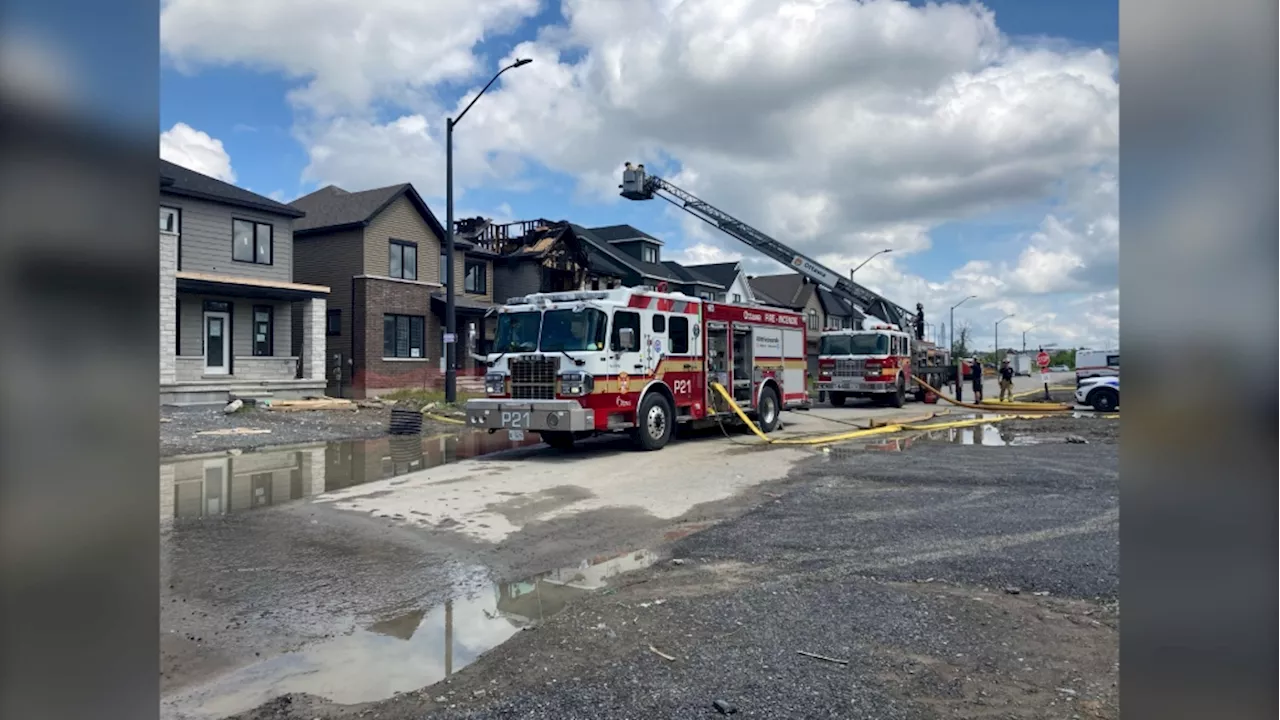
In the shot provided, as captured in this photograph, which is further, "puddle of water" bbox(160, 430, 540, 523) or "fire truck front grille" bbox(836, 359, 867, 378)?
"fire truck front grille" bbox(836, 359, 867, 378)

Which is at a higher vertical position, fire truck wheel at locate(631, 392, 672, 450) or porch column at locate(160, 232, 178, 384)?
porch column at locate(160, 232, 178, 384)

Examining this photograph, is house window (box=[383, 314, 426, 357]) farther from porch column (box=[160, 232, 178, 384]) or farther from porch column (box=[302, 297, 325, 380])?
porch column (box=[160, 232, 178, 384])

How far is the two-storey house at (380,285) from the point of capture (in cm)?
2748

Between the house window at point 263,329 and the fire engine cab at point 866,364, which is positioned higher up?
the house window at point 263,329

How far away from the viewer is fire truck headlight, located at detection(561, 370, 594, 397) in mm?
12273

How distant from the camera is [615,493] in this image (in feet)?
33.0

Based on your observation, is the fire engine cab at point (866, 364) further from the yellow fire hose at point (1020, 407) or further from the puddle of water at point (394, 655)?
the puddle of water at point (394, 655)

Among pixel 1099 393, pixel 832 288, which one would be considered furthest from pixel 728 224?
pixel 1099 393

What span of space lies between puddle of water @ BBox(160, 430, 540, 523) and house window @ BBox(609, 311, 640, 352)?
131 inches

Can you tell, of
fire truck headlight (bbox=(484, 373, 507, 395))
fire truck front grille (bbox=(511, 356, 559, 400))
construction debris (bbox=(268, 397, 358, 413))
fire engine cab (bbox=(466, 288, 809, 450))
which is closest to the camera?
fire engine cab (bbox=(466, 288, 809, 450))

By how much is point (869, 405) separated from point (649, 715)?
26.5 metres

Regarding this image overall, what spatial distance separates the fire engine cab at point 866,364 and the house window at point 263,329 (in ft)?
59.4

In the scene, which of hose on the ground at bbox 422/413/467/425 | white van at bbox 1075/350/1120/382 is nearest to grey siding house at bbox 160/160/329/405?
hose on the ground at bbox 422/413/467/425

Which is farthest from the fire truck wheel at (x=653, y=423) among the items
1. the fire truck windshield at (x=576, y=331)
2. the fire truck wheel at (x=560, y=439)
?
the fire truck windshield at (x=576, y=331)
